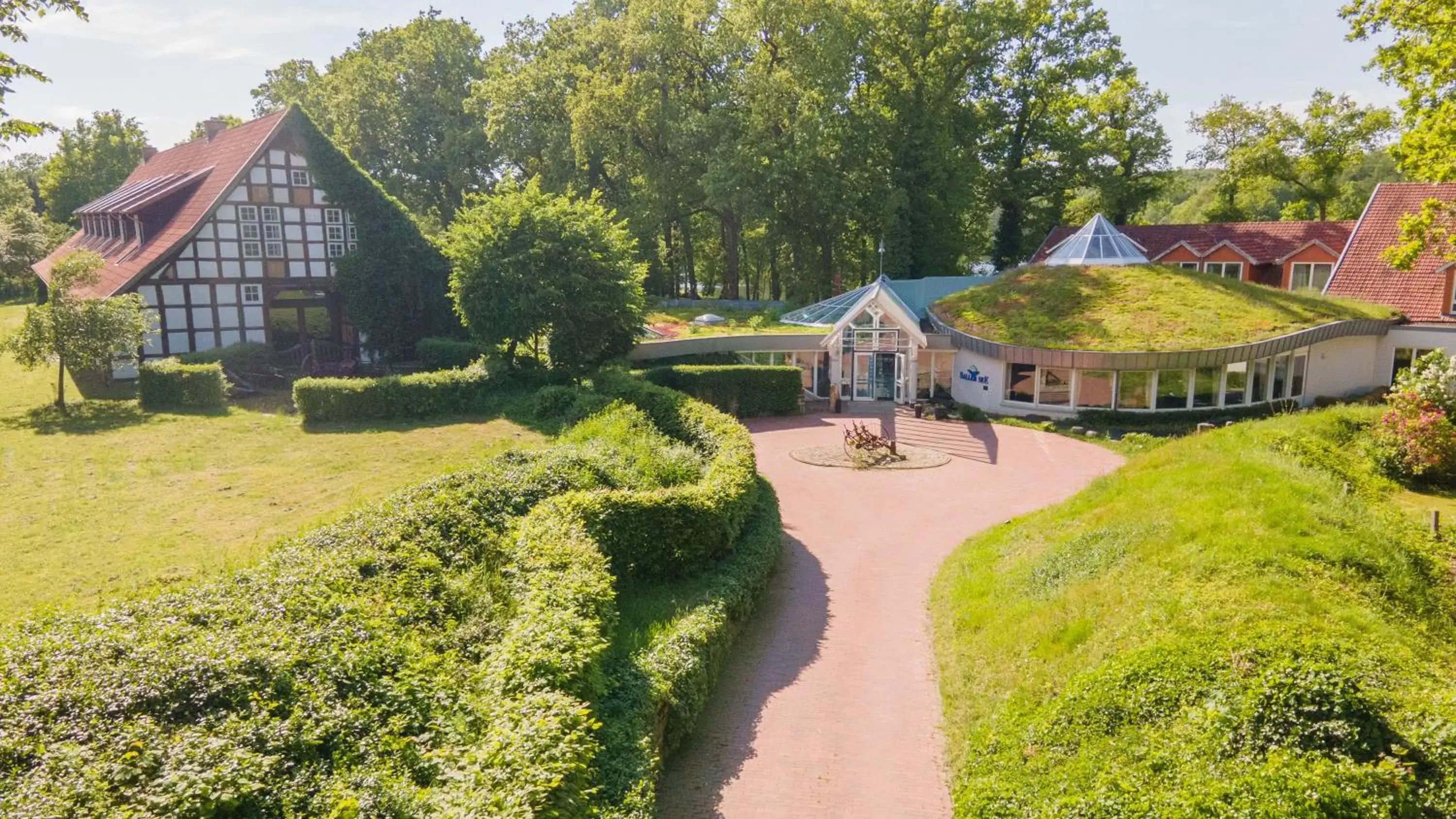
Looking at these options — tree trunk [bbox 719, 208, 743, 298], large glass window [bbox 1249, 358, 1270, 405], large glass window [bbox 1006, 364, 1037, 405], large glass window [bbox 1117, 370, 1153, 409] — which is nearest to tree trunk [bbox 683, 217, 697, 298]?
tree trunk [bbox 719, 208, 743, 298]

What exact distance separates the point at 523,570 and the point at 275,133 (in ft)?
95.9

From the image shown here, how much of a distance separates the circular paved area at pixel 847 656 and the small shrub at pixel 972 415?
5.36 meters

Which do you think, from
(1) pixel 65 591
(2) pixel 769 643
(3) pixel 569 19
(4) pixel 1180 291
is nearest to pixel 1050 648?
(2) pixel 769 643

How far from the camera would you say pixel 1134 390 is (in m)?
27.9

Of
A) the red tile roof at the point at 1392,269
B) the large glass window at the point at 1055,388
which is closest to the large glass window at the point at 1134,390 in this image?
the large glass window at the point at 1055,388

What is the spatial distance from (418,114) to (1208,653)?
4747 cm

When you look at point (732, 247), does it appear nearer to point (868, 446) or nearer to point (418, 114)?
point (418, 114)

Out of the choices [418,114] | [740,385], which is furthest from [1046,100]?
[418,114]

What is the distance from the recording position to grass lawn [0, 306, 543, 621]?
13609 millimetres

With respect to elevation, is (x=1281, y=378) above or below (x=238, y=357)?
below

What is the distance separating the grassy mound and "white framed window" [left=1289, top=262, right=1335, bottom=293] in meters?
26.4

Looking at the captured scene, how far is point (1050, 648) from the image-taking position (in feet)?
35.9

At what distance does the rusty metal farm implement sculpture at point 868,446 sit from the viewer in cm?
2384

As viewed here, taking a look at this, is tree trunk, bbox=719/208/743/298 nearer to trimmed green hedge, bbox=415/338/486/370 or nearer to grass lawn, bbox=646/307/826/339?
grass lawn, bbox=646/307/826/339
